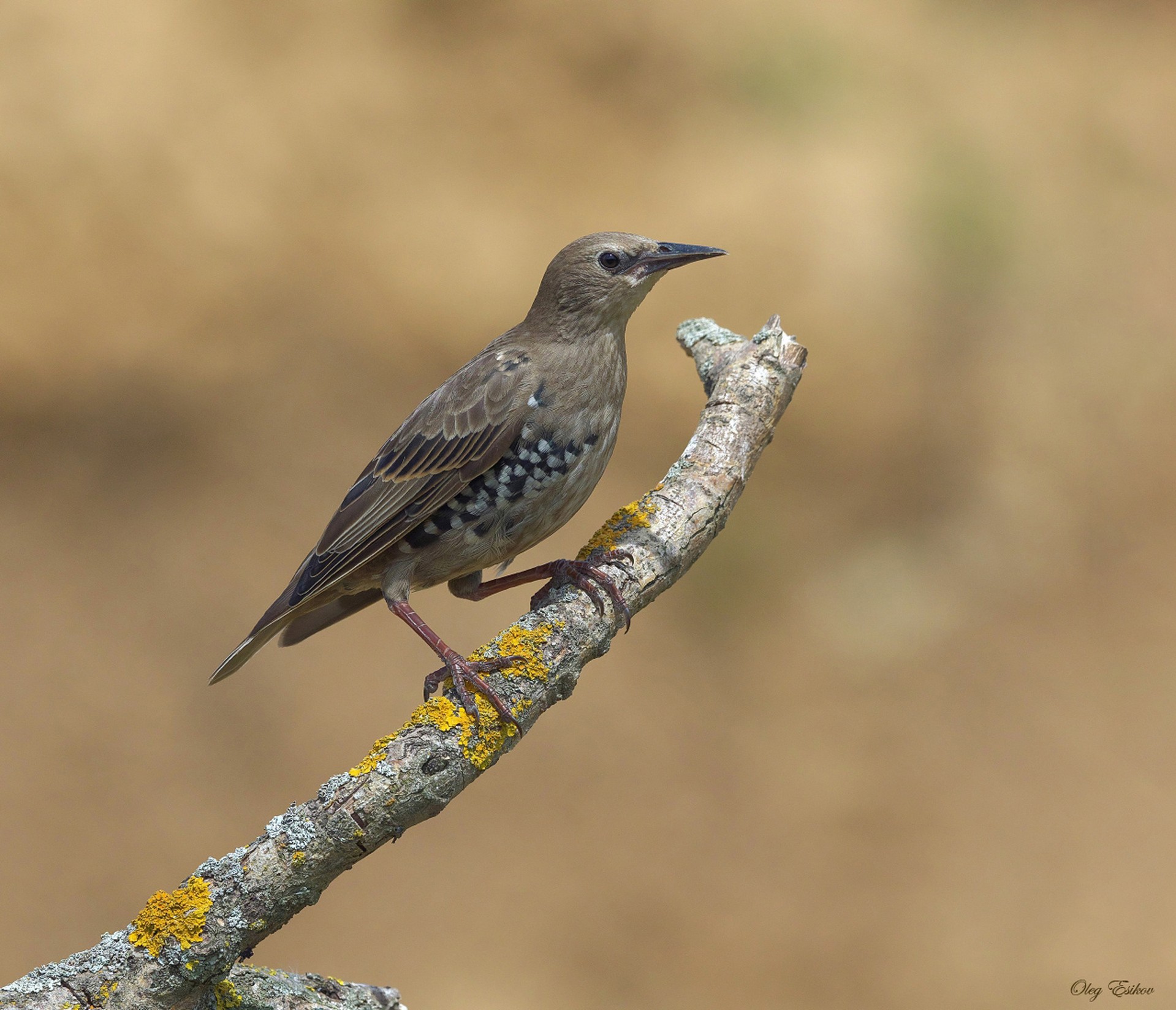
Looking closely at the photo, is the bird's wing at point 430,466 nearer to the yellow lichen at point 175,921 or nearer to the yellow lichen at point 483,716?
the yellow lichen at point 483,716

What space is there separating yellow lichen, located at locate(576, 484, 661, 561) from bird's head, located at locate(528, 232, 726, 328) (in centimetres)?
81

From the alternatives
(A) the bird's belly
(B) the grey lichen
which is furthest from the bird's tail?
(B) the grey lichen

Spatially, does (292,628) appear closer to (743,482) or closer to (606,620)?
(606,620)

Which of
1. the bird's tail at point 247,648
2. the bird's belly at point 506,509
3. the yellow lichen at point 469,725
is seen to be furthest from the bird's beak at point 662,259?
the bird's tail at point 247,648

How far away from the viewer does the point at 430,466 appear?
4336 millimetres

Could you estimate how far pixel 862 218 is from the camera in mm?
10875

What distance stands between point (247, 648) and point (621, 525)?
5.44 feet

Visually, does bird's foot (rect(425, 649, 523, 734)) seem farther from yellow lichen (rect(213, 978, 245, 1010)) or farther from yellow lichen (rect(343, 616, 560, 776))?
yellow lichen (rect(213, 978, 245, 1010))

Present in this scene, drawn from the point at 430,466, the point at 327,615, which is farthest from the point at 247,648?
the point at 430,466

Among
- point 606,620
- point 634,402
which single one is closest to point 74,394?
point 634,402

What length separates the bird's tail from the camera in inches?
175

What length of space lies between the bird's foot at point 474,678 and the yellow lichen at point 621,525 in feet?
2.67

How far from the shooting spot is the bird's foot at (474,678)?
364cm

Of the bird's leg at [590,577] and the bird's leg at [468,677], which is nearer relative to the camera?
the bird's leg at [468,677]
